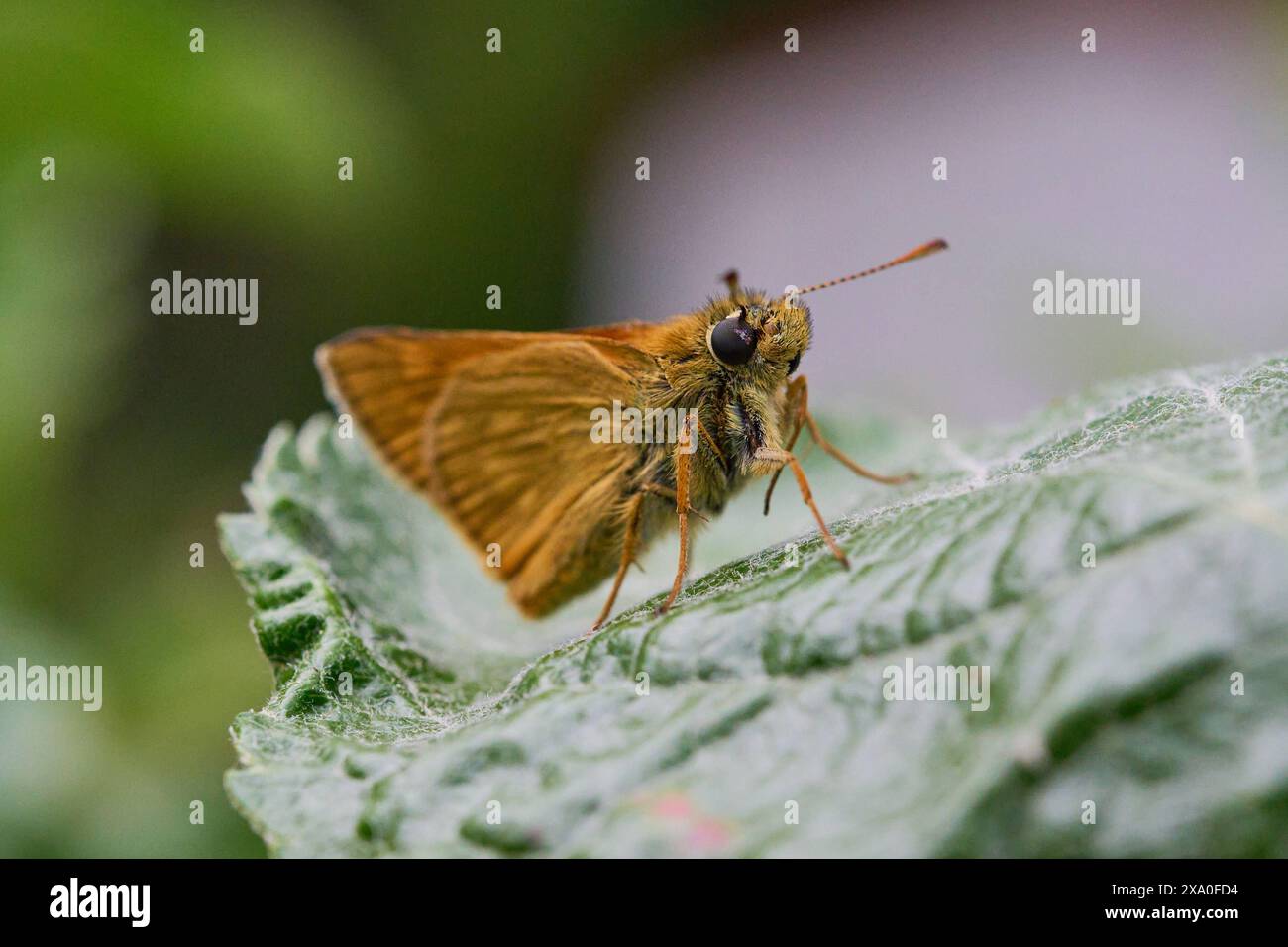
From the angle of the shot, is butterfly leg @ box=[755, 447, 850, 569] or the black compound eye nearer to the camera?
butterfly leg @ box=[755, 447, 850, 569]

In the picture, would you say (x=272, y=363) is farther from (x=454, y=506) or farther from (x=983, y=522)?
(x=983, y=522)

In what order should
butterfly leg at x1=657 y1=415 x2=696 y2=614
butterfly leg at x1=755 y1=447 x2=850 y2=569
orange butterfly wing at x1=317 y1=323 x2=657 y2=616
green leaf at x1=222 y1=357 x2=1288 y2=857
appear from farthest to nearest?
orange butterfly wing at x1=317 y1=323 x2=657 y2=616
butterfly leg at x1=657 y1=415 x2=696 y2=614
butterfly leg at x1=755 y1=447 x2=850 y2=569
green leaf at x1=222 y1=357 x2=1288 y2=857

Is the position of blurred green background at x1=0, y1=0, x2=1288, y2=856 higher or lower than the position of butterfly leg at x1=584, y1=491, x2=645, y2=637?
higher

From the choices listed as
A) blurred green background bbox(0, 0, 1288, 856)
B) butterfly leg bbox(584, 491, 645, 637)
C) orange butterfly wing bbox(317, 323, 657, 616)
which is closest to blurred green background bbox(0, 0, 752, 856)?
blurred green background bbox(0, 0, 1288, 856)

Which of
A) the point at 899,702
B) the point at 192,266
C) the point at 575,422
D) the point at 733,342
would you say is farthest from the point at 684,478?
the point at 192,266

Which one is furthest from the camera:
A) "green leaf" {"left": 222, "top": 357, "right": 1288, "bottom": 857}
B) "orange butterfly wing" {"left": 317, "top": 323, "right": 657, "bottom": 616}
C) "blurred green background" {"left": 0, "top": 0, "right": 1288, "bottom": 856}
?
"blurred green background" {"left": 0, "top": 0, "right": 1288, "bottom": 856}

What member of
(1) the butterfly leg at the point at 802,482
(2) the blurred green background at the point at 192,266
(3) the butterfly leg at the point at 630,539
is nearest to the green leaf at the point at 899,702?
(1) the butterfly leg at the point at 802,482

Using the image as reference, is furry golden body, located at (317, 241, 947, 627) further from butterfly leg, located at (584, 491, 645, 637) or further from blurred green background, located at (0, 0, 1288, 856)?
blurred green background, located at (0, 0, 1288, 856)

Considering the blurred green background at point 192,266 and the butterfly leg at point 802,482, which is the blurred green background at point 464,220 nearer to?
the blurred green background at point 192,266
